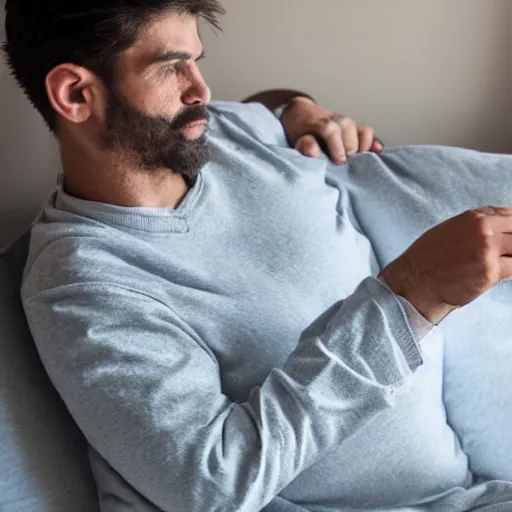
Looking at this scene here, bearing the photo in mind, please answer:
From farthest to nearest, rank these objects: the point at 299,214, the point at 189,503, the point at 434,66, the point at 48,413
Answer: the point at 434,66, the point at 299,214, the point at 48,413, the point at 189,503

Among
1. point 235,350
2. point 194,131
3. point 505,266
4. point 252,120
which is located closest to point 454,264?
point 505,266

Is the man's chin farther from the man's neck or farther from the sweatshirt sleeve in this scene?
the sweatshirt sleeve

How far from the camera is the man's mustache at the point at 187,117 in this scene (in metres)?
1.05

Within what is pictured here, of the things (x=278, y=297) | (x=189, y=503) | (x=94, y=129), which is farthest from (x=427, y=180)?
(x=189, y=503)

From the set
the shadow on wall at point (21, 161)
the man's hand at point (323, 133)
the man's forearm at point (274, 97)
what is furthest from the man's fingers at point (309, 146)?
the shadow on wall at point (21, 161)

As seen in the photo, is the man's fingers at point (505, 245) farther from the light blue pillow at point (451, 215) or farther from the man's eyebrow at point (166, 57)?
the man's eyebrow at point (166, 57)

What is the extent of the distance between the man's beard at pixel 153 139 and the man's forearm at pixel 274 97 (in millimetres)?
414

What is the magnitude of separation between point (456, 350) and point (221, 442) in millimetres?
457

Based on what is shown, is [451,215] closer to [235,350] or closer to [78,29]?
[235,350]

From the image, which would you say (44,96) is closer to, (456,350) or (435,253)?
(435,253)

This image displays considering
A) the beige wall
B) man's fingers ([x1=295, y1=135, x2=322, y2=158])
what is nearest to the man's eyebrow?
man's fingers ([x1=295, y1=135, x2=322, y2=158])

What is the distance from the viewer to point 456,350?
3.85ft

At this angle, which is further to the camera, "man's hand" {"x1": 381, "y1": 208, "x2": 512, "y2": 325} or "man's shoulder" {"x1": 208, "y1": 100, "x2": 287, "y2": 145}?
"man's shoulder" {"x1": 208, "y1": 100, "x2": 287, "y2": 145}

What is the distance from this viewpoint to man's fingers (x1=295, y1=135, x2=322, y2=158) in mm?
1246
